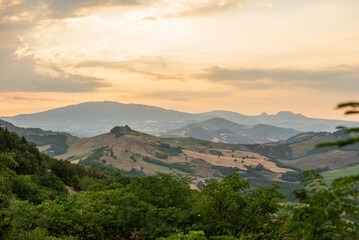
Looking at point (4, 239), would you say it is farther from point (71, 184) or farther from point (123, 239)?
point (71, 184)

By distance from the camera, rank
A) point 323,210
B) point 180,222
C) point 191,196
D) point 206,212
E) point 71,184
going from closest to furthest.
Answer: point 323,210 < point 180,222 < point 206,212 < point 191,196 < point 71,184

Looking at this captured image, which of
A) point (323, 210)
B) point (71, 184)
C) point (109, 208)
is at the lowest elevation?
point (71, 184)

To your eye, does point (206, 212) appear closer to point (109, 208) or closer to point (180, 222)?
point (180, 222)

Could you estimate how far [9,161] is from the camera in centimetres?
1595

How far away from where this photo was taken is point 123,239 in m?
23.1

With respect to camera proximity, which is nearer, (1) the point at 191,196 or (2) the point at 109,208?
(2) the point at 109,208

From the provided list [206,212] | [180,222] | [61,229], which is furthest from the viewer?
[61,229]

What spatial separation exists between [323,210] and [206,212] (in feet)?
42.9

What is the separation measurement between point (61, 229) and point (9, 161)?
12157 mm

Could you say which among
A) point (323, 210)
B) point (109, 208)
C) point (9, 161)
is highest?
point (9, 161)

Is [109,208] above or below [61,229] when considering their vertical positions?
above

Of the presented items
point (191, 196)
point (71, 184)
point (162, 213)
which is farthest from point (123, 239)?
point (71, 184)

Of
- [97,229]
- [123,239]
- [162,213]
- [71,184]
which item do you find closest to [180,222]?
[162,213]

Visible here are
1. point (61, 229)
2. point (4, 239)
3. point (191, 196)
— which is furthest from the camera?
point (191, 196)
